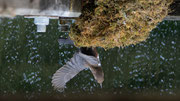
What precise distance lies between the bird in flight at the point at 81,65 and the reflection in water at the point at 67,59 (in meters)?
1.34

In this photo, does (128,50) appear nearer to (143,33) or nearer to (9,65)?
(143,33)

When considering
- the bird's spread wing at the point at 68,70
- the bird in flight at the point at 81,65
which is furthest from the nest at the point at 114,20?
the bird's spread wing at the point at 68,70

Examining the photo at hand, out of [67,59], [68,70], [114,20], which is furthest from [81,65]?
[67,59]

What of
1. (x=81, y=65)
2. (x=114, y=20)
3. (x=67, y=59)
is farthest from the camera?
(x=67, y=59)

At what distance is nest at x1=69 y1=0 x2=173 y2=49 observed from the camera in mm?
1201

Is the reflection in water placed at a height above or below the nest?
below

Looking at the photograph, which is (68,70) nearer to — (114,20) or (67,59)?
(114,20)

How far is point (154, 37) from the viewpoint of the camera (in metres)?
3.26

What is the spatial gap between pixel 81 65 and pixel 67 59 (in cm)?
143

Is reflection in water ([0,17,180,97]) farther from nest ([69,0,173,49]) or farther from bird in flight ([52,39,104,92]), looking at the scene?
nest ([69,0,173,49])

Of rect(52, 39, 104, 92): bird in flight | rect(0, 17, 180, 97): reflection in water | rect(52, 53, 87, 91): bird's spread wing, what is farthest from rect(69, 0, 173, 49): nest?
rect(0, 17, 180, 97): reflection in water

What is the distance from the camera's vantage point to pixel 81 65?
5.77 ft

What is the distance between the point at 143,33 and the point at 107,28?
33 centimetres

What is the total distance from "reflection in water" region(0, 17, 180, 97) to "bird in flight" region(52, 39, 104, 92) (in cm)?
134
